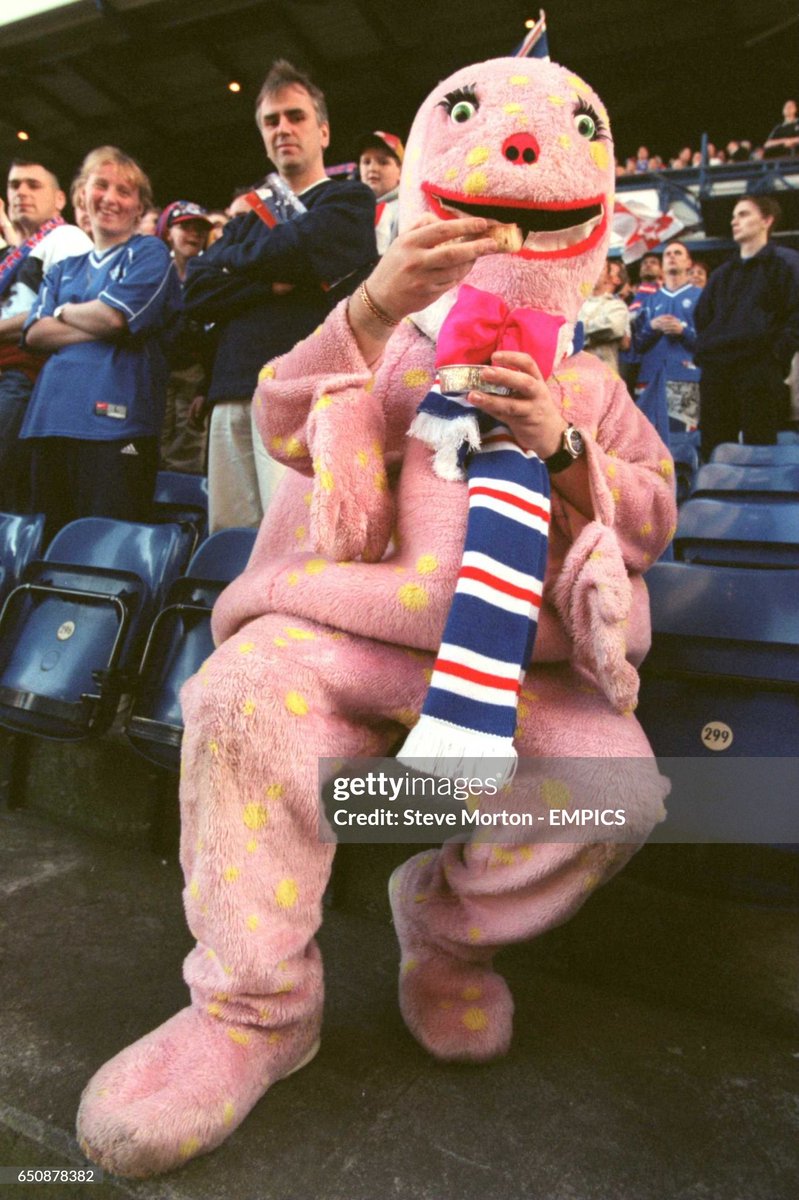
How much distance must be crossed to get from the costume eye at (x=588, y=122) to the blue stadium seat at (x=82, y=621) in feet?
4.63

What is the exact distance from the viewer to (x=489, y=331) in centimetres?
111

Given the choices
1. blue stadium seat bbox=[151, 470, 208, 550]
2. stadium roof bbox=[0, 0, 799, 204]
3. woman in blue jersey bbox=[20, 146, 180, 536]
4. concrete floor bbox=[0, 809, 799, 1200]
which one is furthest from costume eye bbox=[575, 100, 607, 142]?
stadium roof bbox=[0, 0, 799, 204]

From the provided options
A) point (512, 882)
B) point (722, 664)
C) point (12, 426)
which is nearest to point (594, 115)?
point (722, 664)

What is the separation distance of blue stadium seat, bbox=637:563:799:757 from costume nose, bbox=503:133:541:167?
782 mm

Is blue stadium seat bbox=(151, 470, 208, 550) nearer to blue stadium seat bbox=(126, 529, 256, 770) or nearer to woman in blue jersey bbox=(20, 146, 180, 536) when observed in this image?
woman in blue jersey bbox=(20, 146, 180, 536)

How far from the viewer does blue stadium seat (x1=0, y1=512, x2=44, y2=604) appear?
104 inches

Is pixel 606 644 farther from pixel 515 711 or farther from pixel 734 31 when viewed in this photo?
pixel 734 31

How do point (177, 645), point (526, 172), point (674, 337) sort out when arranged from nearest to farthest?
1. point (526, 172)
2. point (177, 645)
3. point (674, 337)

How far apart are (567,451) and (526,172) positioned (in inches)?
14.1

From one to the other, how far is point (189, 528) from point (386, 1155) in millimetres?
1697

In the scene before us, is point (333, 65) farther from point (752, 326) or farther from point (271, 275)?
point (271, 275)

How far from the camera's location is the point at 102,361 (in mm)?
2734

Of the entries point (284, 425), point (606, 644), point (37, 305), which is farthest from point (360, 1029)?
point (37, 305)

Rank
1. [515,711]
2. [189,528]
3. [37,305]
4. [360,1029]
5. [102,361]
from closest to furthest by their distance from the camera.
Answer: [515,711]
[360,1029]
[189,528]
[102,361]
[37,305]
